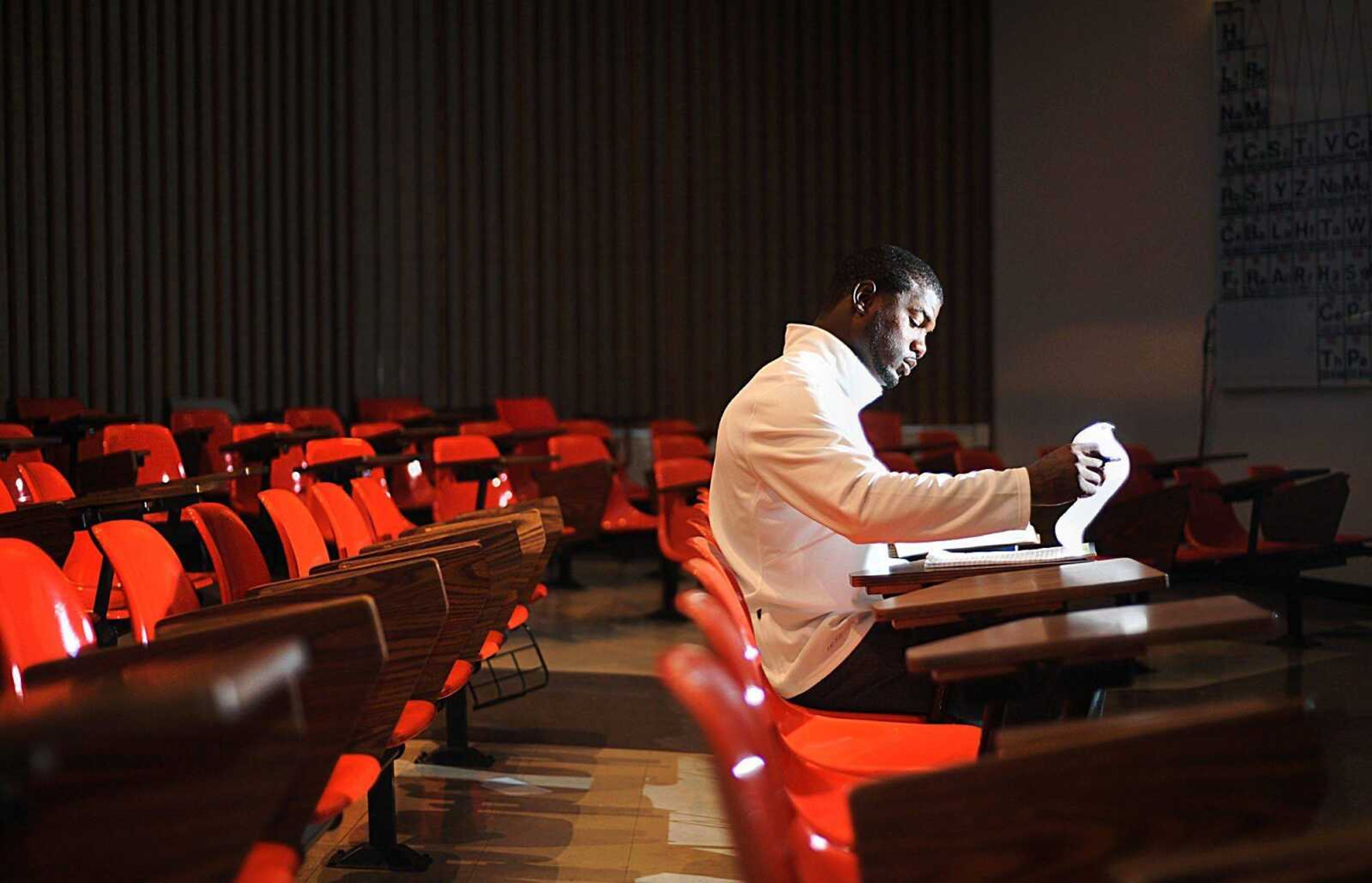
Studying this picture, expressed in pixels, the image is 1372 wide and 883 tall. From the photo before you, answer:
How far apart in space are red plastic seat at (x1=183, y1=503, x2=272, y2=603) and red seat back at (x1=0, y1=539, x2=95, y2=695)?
2.67ft

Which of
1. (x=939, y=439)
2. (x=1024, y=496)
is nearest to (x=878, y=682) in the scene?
(x=1024, y=496)

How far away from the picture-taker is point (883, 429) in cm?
943

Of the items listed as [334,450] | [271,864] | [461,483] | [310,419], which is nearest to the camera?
[271,864]

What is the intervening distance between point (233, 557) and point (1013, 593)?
6.15ft

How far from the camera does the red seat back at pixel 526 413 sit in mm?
9922

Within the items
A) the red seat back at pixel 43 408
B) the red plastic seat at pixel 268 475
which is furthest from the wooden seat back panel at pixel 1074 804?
the red seat back at pixel 43 408

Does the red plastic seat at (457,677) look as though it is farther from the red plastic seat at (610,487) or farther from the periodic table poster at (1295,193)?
the periodic table poster at (1295,193)

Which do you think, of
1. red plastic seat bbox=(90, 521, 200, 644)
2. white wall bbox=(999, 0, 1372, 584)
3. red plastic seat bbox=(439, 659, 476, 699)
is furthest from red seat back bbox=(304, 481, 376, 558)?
white wall bbox=(999, 0, 1372, 584)

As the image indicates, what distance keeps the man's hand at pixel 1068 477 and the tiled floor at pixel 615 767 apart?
3.61ft

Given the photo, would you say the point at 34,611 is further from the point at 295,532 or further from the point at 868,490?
the point at 868,490

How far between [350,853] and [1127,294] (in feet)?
23.5

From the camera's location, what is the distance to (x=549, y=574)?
8.83 m

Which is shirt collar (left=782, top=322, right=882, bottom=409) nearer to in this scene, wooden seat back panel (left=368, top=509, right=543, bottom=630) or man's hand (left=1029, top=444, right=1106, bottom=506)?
man's hand (left=1029, top=444, right=1106, bottom=506)

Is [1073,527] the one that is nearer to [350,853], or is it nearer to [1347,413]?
[350,853]
